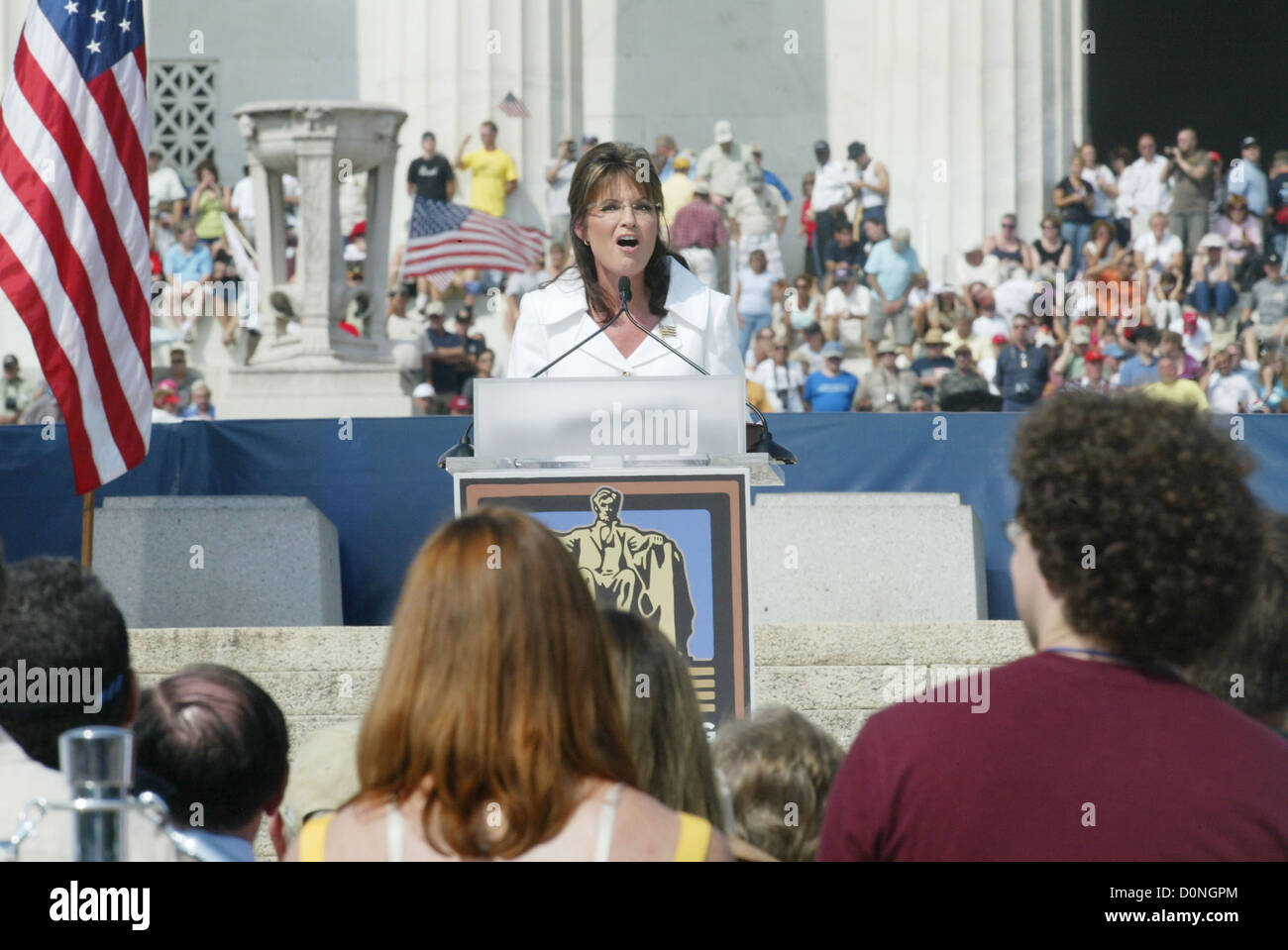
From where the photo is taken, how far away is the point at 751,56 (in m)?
26.1

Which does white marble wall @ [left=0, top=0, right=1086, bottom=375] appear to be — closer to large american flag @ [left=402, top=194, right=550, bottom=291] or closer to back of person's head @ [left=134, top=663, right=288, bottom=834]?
large american flag @ [left=402, top=194, right=550, bottom=291]

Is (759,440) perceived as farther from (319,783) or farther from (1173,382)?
(1173,382)

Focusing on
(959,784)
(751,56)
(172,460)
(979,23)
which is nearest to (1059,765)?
(959,784)

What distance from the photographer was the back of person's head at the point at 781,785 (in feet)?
11.1

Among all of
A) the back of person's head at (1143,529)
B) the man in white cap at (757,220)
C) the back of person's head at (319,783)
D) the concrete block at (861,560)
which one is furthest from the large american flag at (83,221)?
the man in white cap at (757,220)

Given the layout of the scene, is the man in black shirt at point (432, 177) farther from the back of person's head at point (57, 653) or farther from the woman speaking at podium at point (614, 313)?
the back of person's head at point (57, 653)

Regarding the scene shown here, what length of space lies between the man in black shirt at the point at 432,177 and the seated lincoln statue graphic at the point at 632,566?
50.3 ft

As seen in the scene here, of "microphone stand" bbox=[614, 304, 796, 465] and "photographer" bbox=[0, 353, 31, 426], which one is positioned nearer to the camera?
"microphone stand" bbox=[614, 304, 796, 465]

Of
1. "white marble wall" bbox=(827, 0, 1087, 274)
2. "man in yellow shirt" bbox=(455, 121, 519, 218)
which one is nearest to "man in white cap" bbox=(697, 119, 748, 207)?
"man in yellow shirt" bbox=(455, 121, 519, 218)

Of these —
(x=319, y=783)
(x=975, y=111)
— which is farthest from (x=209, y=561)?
(x=975, y=111)

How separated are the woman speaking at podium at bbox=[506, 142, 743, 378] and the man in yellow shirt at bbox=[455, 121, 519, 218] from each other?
15337 millimetres

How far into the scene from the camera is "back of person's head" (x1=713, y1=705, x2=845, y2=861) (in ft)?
11.1

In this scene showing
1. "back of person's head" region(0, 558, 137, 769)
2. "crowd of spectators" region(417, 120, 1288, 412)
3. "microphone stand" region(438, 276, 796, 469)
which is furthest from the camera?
"crowd of spectators" region(417, 120, 1288, 412)
